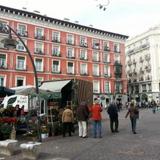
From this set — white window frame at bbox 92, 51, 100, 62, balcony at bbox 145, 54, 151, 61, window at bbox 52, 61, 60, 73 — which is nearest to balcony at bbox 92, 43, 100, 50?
white window frame at bbox 92, 51, 100, 62

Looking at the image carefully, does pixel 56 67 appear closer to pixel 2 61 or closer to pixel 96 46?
pixel 2 61

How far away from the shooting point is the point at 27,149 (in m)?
11.3

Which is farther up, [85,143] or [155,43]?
[155,43]

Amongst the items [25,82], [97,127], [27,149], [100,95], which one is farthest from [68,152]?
[100,95]

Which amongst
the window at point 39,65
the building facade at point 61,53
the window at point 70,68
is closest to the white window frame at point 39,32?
the building facade at point 61,53

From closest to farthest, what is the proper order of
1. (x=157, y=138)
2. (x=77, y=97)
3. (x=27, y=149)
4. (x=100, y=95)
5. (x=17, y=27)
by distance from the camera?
(x=27, y=149), (x=157, y=138), (x=77, y=97), (x=17, y=27), (x=100, y=95)

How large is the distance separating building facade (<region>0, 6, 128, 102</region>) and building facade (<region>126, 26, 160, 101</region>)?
13.2 m

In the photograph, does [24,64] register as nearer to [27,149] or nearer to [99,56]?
[99,56]

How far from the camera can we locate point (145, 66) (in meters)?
88.5

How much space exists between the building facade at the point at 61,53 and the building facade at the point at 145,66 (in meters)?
13.2

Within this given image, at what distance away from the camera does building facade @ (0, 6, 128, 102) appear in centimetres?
5647

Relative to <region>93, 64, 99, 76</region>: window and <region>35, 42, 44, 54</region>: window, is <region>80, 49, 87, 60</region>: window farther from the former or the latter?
<region>35, 42, 44, 54</region>: window

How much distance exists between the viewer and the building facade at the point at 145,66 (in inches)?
3334

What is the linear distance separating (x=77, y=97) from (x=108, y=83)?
47608mm
